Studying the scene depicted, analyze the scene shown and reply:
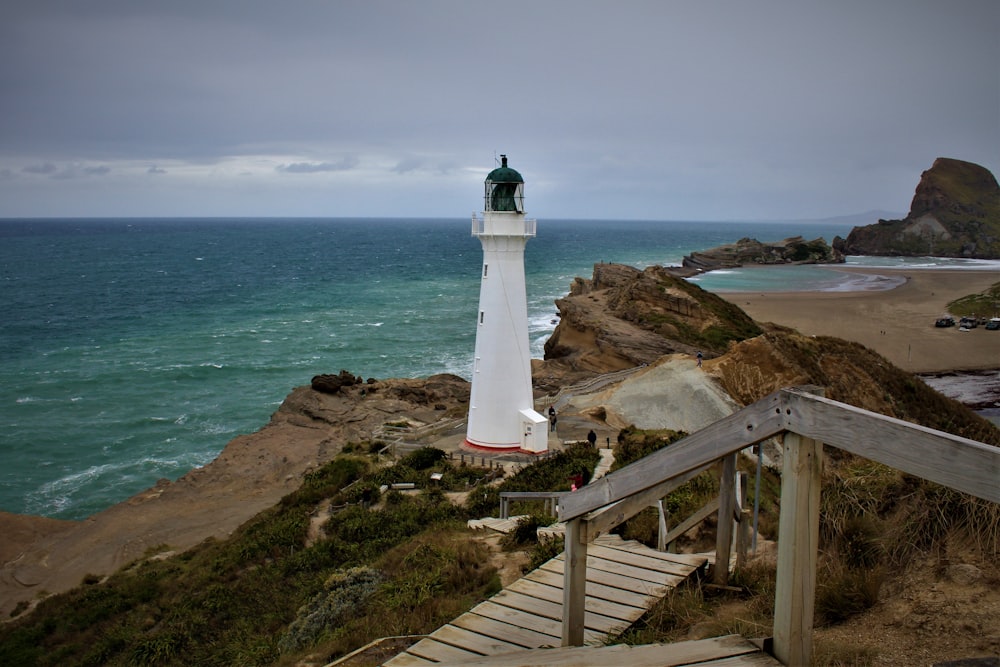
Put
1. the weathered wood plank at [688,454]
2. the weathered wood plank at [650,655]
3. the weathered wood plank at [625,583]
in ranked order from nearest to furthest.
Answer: the weathered wood plank at [688,454]
the weathered wood plank at [650,655]
the weathered wood plank at [625,583]

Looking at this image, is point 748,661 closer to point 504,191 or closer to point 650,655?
point 650,655

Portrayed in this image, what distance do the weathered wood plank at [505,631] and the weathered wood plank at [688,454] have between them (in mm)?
936

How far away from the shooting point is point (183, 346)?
164 feet

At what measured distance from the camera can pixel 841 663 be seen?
4.01 m

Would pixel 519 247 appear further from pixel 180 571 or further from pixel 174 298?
pixel 174 298

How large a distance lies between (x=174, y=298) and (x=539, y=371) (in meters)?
50.0

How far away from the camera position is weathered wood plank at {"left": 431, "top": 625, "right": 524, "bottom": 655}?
5137 millimetres

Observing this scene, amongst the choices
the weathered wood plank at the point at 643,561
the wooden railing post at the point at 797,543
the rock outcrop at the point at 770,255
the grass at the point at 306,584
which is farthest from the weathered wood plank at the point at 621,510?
the rock outcrop at the point at 770,255

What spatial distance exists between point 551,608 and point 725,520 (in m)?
1.44

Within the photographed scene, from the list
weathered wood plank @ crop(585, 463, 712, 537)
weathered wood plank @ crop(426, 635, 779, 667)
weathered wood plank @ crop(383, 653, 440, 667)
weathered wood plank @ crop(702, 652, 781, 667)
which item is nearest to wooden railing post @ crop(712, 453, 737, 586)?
weathered wood plank @ crop(585, 463, 712, 537)

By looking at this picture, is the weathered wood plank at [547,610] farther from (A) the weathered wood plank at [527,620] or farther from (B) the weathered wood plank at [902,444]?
(B) the weathered wood plank at [902,444]

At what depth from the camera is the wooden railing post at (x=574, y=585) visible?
15.5ft

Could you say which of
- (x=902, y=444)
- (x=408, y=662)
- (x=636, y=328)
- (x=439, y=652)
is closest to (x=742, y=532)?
(x=439, y=652)

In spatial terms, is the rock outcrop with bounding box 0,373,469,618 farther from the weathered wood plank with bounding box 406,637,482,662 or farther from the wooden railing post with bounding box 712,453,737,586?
the wooden railing post with bounding box 712,453,737,586
